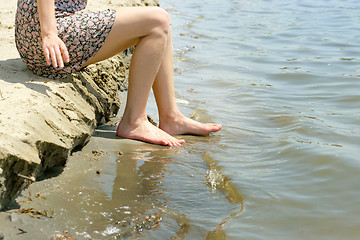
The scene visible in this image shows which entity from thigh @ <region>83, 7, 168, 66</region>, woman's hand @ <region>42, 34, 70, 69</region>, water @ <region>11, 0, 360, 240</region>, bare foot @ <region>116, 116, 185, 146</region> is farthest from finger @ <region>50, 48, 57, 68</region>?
bare foot @ <region>116, 116, 185, 146</region>

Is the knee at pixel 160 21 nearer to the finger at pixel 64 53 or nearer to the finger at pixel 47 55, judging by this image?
the finger at pixel 64 53

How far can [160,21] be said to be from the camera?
3498mm

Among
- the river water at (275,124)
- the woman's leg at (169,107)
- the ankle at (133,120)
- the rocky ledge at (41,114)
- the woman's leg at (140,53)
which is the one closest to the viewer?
the rocky ledge at (41,114)

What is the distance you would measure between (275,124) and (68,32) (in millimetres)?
2155

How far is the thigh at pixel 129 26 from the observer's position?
3.40 m

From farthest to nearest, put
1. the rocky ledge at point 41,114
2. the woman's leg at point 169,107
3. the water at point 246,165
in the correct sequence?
the woman's leg at point 169,107 < the water at point 246,165 < the rocky ledge at point 41,114

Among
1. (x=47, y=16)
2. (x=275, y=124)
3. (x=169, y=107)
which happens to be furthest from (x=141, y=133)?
(x=275, y=124)

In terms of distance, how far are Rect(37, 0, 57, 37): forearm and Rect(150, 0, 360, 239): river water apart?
46.4 inches

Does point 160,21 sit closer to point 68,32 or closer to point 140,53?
point 140,53

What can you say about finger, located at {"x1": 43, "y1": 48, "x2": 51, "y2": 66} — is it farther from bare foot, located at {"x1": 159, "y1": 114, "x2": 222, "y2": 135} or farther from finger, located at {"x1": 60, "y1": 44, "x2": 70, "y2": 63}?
bare foot, located at {"x1": 159, "y1": 114, "x2": 222, "y2": 135}

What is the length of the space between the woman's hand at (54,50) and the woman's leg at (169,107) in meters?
Result: 0.84

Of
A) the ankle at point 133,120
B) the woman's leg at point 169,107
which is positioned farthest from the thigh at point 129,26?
the ankle at point 133,120

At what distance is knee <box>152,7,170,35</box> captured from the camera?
11.4 ft

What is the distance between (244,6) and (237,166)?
34.7 ft
